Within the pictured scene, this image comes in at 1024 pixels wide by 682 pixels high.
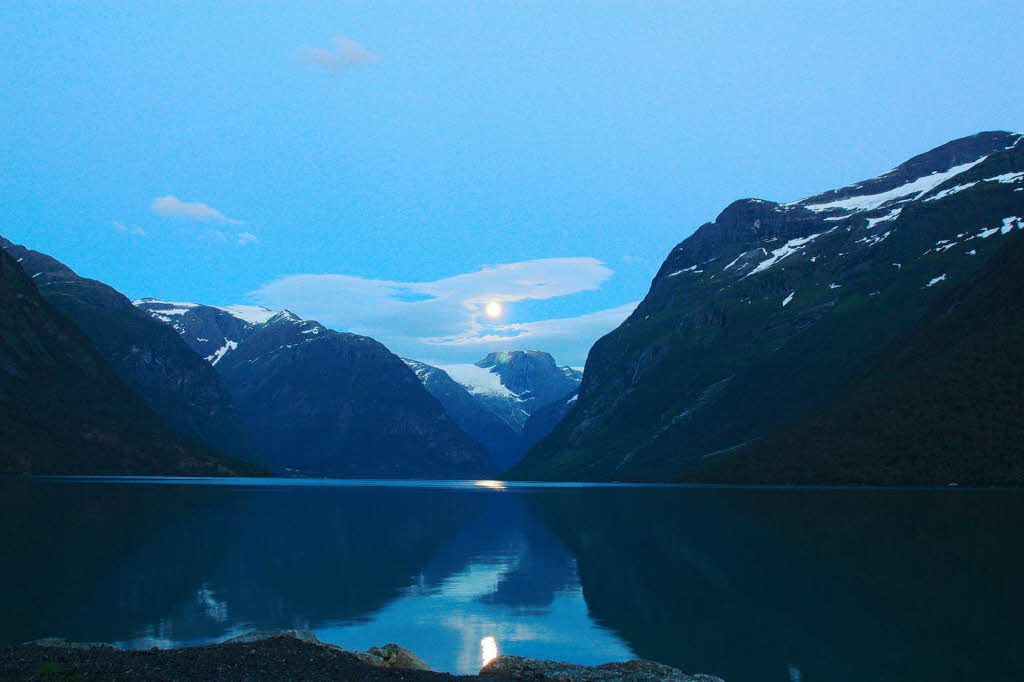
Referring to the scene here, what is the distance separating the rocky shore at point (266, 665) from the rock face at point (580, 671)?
33 millimetres

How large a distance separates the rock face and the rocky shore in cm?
3

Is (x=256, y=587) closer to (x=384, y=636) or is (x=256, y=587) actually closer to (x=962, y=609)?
(x=384, y=636)

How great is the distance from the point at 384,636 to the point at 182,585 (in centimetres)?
1843

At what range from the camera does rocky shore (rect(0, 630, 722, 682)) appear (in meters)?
24.3

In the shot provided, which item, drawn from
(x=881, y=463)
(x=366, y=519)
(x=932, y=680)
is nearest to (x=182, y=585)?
(x=932, y=680)

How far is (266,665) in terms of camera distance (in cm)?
2638

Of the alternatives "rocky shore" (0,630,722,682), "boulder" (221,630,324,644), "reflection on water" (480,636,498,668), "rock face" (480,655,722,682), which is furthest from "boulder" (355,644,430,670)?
"reflection on water" (480,636,498,668)

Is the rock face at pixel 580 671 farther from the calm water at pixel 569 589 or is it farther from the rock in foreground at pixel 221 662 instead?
the calm water at pixel 569 589

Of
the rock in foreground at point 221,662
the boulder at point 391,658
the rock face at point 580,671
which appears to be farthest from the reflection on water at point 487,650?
the rock in foreground at point 221,662

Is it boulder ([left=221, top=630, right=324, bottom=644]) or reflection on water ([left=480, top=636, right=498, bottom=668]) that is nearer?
boulder ([left=221, top=630, right=324, bottom=644])

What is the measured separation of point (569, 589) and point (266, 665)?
28.0 meters

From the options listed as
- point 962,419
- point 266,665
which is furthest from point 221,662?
point 962,419

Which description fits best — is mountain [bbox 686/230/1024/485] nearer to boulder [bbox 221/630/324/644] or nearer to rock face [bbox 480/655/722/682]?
rock face [bbox 480/655/722/682]

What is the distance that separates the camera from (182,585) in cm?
4978
